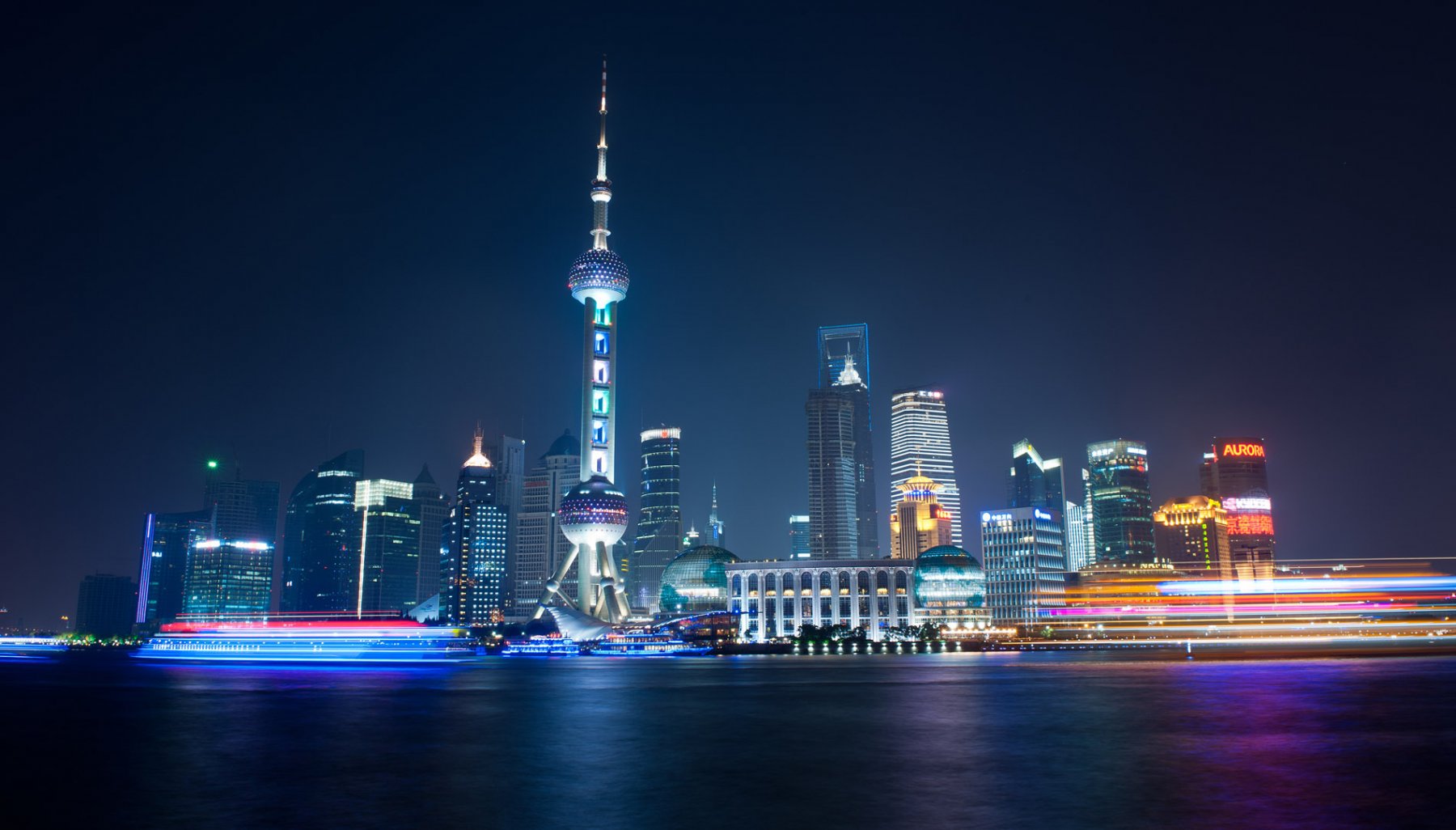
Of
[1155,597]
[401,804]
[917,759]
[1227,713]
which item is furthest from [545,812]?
[1155,597]

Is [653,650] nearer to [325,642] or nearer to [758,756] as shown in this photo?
[325,642]

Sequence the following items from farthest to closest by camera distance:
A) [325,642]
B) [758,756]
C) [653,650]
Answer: [653,650]
[325,642]
[758,756]

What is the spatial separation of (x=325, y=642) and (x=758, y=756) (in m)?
111

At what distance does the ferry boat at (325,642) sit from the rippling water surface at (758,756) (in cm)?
5830

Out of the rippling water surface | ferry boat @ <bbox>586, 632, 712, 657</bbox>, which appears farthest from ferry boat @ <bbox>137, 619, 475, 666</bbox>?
the rippling water surface

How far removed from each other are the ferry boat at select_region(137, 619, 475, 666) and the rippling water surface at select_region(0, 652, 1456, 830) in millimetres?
58304

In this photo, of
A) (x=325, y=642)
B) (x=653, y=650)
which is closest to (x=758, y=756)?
(x=325, y=642)

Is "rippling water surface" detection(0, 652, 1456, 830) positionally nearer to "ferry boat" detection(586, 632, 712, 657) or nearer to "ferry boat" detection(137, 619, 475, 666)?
"ferry boat" detection(137, 619, 475, 666)

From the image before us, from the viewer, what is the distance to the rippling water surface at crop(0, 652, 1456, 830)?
25.2 metres

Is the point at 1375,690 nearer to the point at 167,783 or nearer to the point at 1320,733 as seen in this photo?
the point at 1320,733

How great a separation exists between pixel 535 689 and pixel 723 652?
12238cm

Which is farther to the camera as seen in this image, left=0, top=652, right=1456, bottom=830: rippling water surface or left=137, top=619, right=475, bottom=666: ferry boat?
left=137, top=619, right=475, bottom=666: ferry boat

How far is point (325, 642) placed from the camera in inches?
5162

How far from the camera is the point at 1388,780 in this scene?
28.8 m
